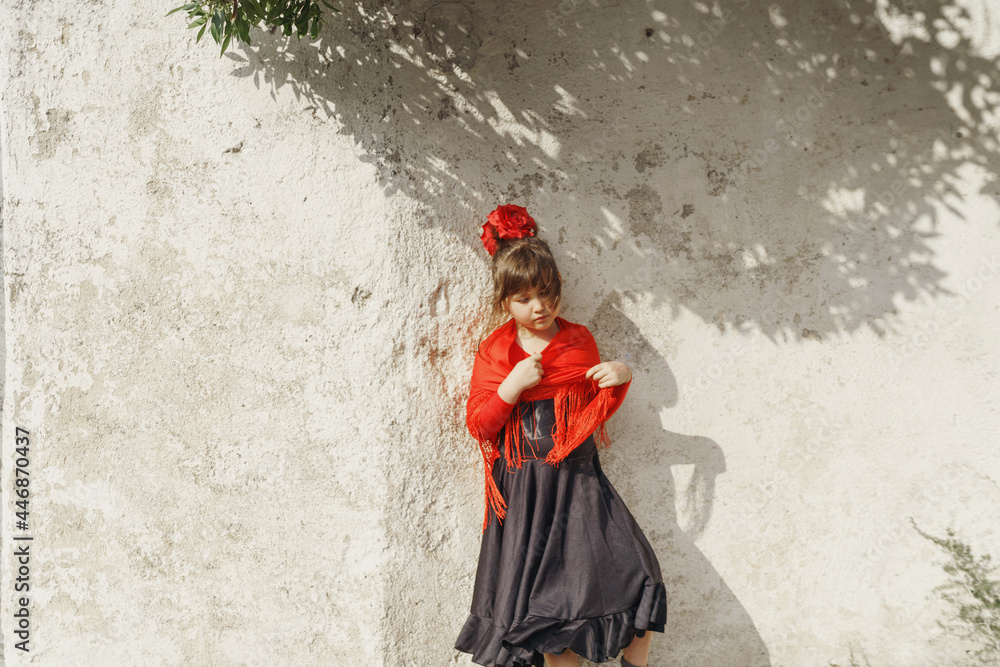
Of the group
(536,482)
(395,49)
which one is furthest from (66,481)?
(395,49)

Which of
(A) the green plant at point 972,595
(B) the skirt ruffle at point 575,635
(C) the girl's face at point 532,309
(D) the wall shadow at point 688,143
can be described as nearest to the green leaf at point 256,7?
(D) the wall shadow at point 688,143

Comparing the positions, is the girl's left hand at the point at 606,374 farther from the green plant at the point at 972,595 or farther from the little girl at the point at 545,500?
the green plant at the point at 972,595

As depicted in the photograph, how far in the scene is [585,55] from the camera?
2.49 m

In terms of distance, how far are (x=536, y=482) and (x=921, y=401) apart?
1.63 meters

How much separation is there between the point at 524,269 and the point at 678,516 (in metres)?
1.25

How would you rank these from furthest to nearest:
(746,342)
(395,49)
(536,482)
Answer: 1. (746,342)
2. (395,49)
3. (536,482)

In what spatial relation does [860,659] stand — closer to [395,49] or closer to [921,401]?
[921,401]

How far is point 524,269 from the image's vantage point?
2.18 m

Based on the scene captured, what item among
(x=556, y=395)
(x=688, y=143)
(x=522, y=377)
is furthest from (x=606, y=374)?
(x=688, y=143)

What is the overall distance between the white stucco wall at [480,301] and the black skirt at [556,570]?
247mm

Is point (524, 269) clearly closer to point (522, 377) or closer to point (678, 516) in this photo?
point (522, 377)

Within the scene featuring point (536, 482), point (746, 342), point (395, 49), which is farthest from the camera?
point (746, 342)

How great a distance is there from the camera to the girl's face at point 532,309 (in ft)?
7.16

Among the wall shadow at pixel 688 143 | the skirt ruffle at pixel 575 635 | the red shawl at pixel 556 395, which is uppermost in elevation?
the wall shadow at pixel 688 143
